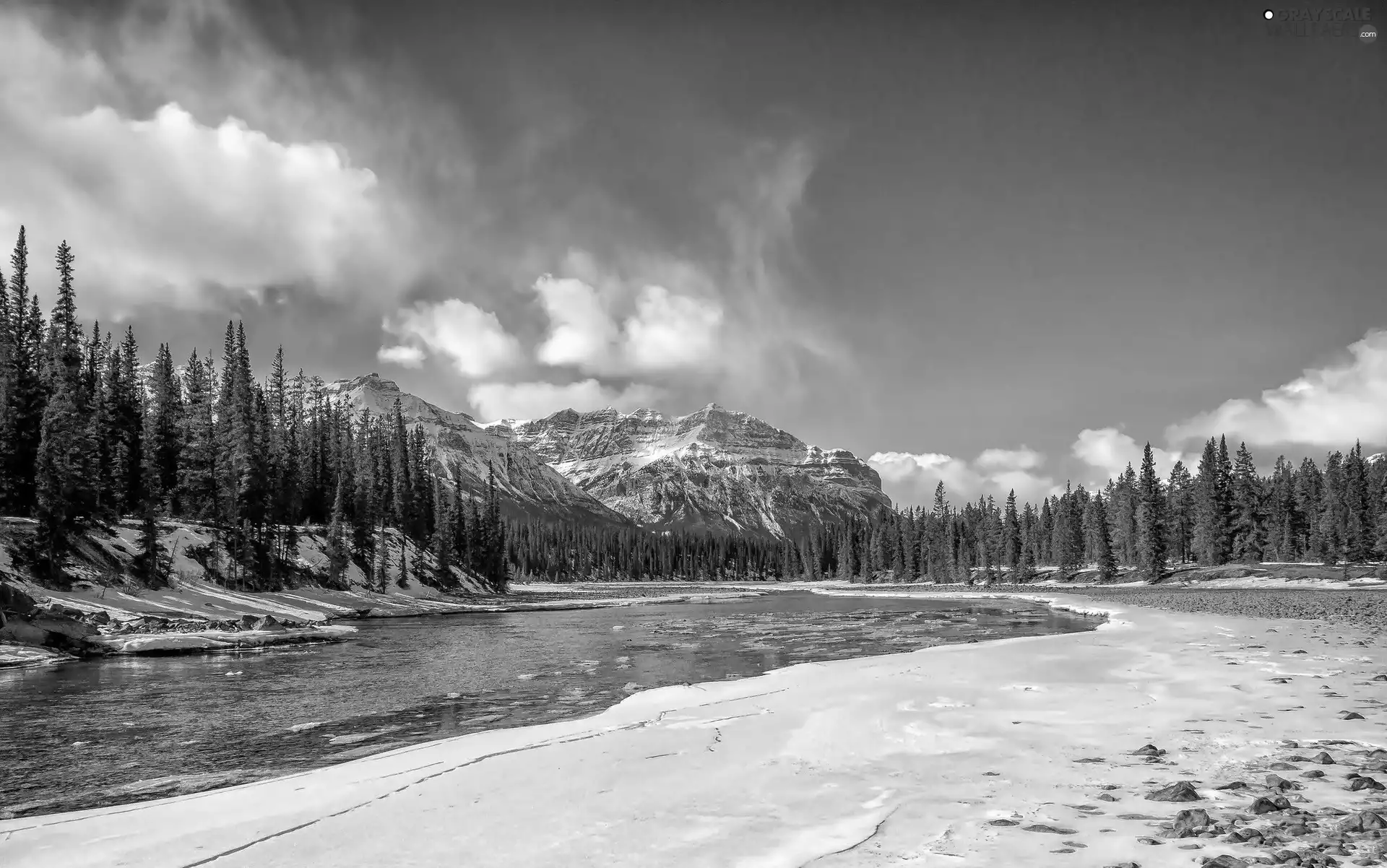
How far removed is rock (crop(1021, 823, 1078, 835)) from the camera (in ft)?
26.6

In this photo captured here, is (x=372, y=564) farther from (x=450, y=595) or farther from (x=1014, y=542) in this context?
(x=1014, y=542)

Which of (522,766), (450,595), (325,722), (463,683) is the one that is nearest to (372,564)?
(450,595)

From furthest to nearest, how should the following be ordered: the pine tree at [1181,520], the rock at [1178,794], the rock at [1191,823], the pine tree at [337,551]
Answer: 1. the pine tree at [1181,520]
2. the pine tree at [337,551]
3. the rock at [1178,794]
4. the rock at [1191,823]

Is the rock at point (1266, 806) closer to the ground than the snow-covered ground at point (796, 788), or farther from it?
farther from it

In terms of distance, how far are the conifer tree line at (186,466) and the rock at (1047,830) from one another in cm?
6450

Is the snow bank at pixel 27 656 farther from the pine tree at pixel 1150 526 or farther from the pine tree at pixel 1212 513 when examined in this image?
the pine tree at pixel 1212 513

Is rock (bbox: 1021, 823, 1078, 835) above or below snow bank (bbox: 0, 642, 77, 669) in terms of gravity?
above

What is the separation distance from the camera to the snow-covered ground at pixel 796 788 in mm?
8086

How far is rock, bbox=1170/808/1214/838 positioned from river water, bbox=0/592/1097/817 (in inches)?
549

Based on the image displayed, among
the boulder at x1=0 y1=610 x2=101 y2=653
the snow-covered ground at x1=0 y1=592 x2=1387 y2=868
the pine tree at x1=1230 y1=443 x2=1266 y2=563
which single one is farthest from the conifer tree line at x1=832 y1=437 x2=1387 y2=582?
the boulder at x1=0 y1=610 x2=101 y2=653

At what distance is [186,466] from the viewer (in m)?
85.4

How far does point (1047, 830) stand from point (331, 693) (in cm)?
2308

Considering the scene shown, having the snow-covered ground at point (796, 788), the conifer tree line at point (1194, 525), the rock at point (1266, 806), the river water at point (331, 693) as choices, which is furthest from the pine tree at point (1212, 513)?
the rock at point (1266, 806)

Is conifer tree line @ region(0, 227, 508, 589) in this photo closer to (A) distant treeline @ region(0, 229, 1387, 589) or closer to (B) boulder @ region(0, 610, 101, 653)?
(A) distant treeline @ region(0, 229, 1387, 589)
